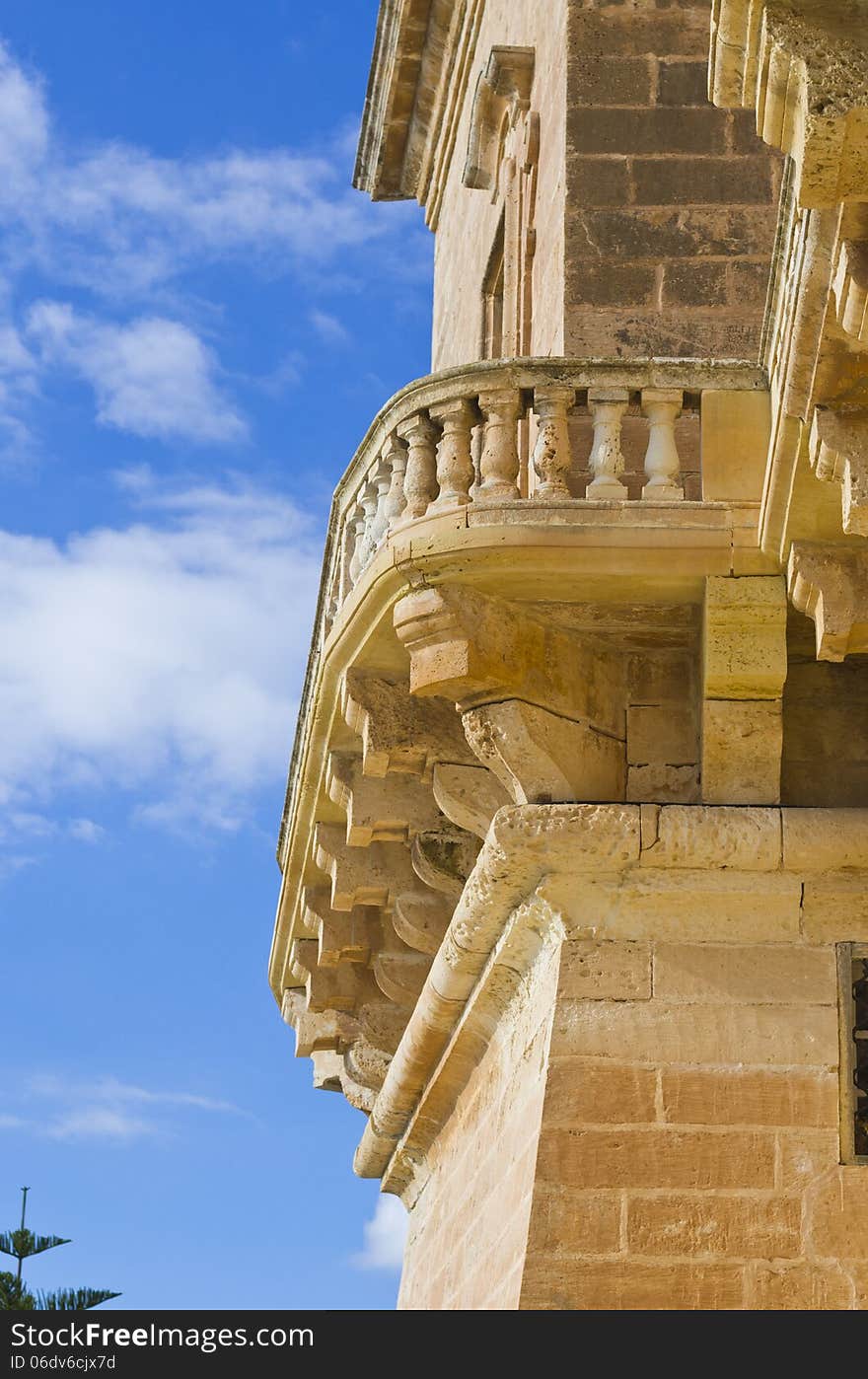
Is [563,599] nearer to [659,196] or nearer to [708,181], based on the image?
[659,196]

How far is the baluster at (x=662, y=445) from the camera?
23.4 feet

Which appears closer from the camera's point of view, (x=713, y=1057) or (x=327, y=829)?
(x=713, y=1057)

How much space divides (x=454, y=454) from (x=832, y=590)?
129 cm

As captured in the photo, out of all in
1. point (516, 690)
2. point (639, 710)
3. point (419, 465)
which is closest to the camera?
point (516, 690)

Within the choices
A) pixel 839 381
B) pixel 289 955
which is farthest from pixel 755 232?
pixel 289 955

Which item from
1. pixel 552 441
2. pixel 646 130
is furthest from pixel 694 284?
pixel 552 441

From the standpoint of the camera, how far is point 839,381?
579 cm

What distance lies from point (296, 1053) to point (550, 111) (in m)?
4.66

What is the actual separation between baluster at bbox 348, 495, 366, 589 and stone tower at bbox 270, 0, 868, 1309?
35 millimetres

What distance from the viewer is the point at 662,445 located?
7.17m

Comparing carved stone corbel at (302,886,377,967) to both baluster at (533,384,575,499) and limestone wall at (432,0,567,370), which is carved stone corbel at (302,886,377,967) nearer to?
limestone wall at (432,0,567,370)

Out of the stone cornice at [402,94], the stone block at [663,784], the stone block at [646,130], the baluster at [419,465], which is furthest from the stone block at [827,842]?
the stone cornice at [402,94]

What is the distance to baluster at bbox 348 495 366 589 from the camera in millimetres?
7824
